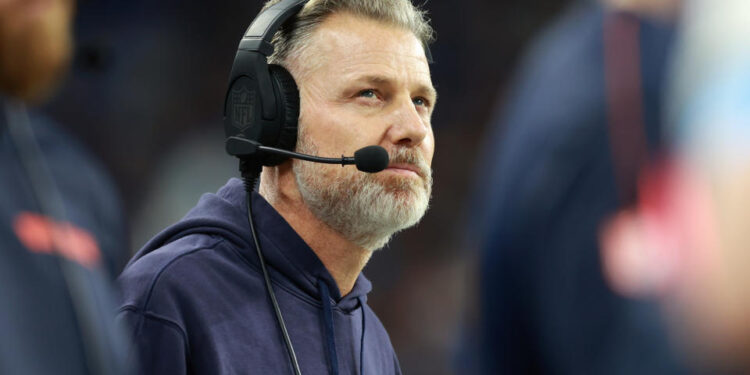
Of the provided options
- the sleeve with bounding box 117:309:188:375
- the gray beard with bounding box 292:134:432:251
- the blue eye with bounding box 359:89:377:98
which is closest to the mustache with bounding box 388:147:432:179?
the gray beard with bounding box 292:134:432:251

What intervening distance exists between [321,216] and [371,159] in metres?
0.16

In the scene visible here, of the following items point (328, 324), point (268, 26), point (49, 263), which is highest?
point (268, 26)

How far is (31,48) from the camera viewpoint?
66 cm

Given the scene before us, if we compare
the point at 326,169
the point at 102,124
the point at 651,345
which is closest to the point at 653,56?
the point at 651,345

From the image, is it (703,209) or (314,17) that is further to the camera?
(314,17)

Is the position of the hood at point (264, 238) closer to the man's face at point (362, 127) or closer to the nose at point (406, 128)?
the man's face at point (362, 127)

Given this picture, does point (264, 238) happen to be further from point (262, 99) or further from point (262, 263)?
point (262, 99)

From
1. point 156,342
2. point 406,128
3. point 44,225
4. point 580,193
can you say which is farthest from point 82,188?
point 406,128

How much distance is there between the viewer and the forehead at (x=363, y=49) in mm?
1763

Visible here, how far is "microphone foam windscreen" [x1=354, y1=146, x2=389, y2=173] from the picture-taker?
1.63 metres

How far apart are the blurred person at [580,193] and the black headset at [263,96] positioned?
3.39 feet

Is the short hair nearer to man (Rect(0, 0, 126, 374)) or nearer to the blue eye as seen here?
the blue eye

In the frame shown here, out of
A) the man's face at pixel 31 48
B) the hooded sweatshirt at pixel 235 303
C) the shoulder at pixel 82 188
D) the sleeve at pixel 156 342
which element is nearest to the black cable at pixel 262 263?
the hooded sweatshirt at pixel 235 303

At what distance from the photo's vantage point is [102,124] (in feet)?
11.6
